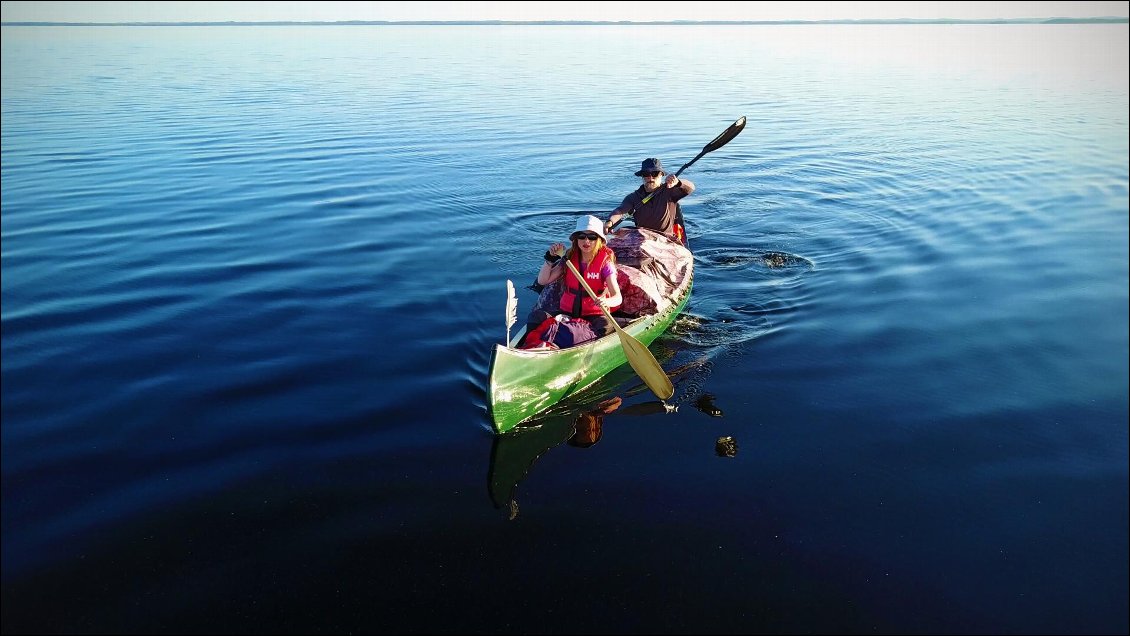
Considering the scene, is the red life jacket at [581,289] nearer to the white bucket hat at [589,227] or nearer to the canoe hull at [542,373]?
the white bucket hat at [589,227]

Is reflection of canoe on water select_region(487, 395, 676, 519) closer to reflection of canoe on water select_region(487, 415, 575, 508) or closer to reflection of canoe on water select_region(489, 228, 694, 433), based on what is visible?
reflection of canoe on water select_region(487, 415, 575, 508)

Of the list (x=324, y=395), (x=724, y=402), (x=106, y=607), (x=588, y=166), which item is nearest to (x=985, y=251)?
(x=724, y=402)

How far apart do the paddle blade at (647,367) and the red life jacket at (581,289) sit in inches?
36.7

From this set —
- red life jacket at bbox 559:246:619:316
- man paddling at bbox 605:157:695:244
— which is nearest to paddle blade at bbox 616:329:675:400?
red life jacket at bbox 559:246:619:316

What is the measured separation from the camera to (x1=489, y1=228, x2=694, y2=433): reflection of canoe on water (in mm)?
8156

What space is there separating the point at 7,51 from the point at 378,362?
2585 inches

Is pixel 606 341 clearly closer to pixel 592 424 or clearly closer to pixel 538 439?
pixel 592 424

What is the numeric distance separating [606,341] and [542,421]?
50.5 inches

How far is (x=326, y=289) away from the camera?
1228 cm

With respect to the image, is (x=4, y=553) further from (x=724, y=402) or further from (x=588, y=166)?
(x=588, y=166)

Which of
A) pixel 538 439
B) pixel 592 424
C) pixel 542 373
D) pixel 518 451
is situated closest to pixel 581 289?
pixel 542 373

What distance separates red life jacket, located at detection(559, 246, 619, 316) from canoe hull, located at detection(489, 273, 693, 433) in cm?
56

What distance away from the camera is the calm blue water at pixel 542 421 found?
20.2ft

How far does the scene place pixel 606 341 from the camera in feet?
30.4
